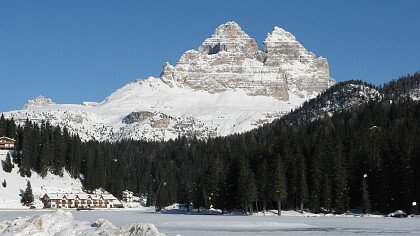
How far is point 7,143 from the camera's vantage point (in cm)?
18988

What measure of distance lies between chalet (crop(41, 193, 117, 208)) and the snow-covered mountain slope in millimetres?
2676

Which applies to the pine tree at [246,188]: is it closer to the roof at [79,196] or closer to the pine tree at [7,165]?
the roof at [79,196]

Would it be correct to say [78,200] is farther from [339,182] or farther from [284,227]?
[284,227]

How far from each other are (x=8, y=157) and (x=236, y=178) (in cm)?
8208

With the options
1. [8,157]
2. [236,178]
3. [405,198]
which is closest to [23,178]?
[8,157]

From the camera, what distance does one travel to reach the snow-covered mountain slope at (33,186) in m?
157

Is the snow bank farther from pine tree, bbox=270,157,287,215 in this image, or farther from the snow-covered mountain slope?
the snow-covered mountain slope

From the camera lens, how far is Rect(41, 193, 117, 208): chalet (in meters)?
167

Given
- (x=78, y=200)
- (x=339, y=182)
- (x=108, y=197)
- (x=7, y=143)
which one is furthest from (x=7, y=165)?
(x=339, y=182)

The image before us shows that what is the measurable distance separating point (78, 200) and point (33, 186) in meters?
13.6

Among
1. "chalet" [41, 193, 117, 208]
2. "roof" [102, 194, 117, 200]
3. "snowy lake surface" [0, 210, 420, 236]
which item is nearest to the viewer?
"snowy lake surface" [0, 210, 420, 236]

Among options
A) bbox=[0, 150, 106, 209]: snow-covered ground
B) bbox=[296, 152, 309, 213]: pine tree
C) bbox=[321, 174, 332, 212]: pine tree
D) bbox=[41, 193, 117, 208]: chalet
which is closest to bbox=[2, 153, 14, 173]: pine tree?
bbox=[0, 150, 106, 209]: snow-covered ground

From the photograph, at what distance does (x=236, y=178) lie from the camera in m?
127

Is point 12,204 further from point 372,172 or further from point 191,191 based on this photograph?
point 372,172
